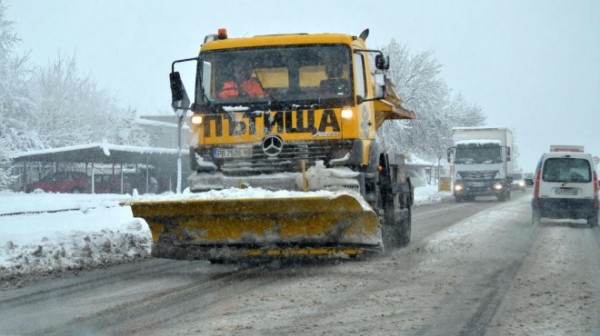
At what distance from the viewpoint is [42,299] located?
24.7 feet

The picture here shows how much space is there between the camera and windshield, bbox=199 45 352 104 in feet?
31.2

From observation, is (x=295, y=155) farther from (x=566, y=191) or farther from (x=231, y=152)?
(x=566, y=191)

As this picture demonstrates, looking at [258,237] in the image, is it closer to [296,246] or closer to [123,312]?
[296,246]

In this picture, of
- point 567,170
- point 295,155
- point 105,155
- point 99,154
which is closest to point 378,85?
point 295,155

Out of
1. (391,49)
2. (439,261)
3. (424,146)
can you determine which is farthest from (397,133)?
(439,261)

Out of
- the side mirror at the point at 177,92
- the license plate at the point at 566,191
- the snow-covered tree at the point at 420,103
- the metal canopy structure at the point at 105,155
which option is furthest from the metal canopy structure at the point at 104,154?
the side mirror at the point at 177,92

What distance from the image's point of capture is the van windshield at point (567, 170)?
1861cm

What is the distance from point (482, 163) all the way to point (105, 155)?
20014 mm

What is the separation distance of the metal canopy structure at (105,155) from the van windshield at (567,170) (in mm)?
24984

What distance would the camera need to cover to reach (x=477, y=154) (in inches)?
1351

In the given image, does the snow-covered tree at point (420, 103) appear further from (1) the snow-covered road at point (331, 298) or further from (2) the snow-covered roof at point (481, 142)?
(1) the snow-covered road at point (331, 298)

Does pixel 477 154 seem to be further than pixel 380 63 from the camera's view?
Yes

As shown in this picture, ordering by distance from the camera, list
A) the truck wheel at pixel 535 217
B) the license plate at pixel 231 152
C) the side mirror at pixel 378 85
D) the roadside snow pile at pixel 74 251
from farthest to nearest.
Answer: the truck wheel at pixel 535 217
the side mirror at pixel 378 85
the roadside snow pile at pixel 74 251
the license plate at pixel 231 152

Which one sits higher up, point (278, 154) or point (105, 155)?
point (105, 155)
